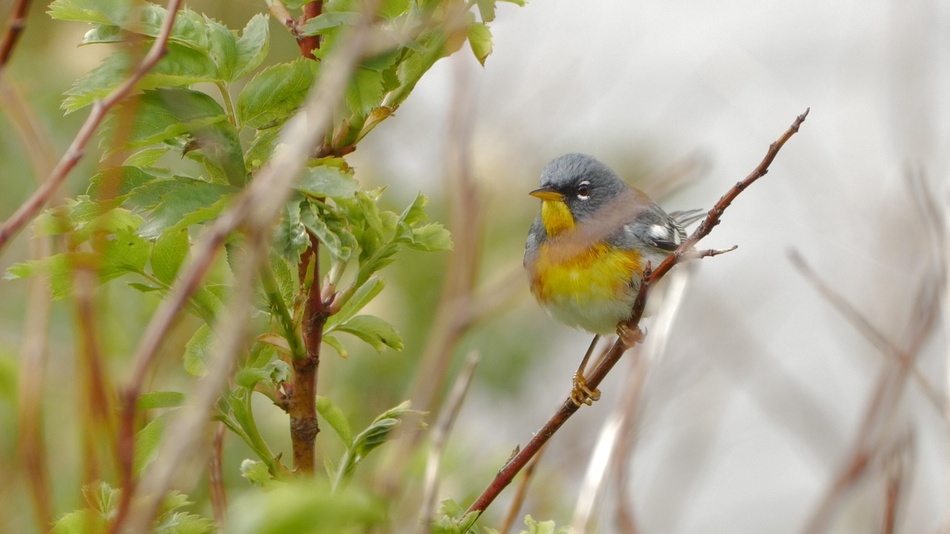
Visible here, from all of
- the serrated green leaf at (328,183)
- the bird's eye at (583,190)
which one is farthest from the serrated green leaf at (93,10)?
the bird's eye at (583,190)

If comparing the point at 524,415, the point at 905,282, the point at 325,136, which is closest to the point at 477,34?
the point at 325,136

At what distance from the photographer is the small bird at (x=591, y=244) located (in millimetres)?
3307

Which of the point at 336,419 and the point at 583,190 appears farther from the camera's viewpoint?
the point at 583,190

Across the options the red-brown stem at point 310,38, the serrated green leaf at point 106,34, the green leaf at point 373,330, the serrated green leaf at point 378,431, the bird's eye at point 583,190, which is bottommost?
the serrated green leaf at point 378,431

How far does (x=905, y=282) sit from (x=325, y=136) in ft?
7.50

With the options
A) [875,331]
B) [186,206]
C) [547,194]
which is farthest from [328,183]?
[547,194]

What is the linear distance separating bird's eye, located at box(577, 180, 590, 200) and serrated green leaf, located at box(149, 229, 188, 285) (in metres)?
2.35

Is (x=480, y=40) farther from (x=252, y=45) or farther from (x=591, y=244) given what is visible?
(x=591, y=244)

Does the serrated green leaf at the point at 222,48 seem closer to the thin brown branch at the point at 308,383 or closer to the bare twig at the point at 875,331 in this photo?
the thin brown branch at the point at 308,383

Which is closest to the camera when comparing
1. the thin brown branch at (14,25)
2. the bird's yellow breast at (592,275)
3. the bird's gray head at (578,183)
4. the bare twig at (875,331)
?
the thin brown branch at (14,25)

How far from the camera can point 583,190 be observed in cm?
376

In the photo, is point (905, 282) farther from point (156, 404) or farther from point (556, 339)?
point (156, 404)

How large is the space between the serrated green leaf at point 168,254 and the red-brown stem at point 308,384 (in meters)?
0.19

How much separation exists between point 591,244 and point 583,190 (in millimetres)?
439
